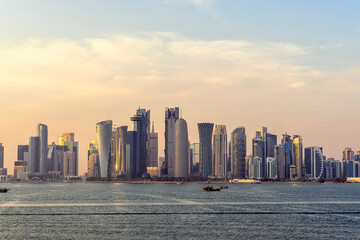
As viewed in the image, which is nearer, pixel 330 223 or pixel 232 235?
pixel 232 235

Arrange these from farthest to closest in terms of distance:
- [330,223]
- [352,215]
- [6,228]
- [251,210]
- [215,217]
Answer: [251,210] < [352,215] < [215,217] < [330,223] < [6,228]

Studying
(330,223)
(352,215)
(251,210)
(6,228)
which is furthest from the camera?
(251,210)

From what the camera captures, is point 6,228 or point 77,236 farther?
point 6,228

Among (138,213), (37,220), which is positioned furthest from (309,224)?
(37,220)

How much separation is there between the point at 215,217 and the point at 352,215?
44.0 meters

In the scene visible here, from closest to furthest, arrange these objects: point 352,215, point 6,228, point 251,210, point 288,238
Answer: point 288,238 → point 6,228 → point 352,215 → point 251,210

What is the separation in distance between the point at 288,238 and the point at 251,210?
63.2 meters

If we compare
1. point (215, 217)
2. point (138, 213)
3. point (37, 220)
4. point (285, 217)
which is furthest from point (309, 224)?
point (37, 220)

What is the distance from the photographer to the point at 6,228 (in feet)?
415

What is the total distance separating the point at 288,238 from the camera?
11125cm

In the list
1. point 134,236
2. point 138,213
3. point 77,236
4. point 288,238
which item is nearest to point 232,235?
point 288,238

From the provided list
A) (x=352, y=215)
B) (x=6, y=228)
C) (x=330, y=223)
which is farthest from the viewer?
(x=352, y=215)

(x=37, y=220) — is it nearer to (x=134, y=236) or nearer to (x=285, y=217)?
(x=134, y=236)

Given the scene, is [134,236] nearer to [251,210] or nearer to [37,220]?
[37,220]
